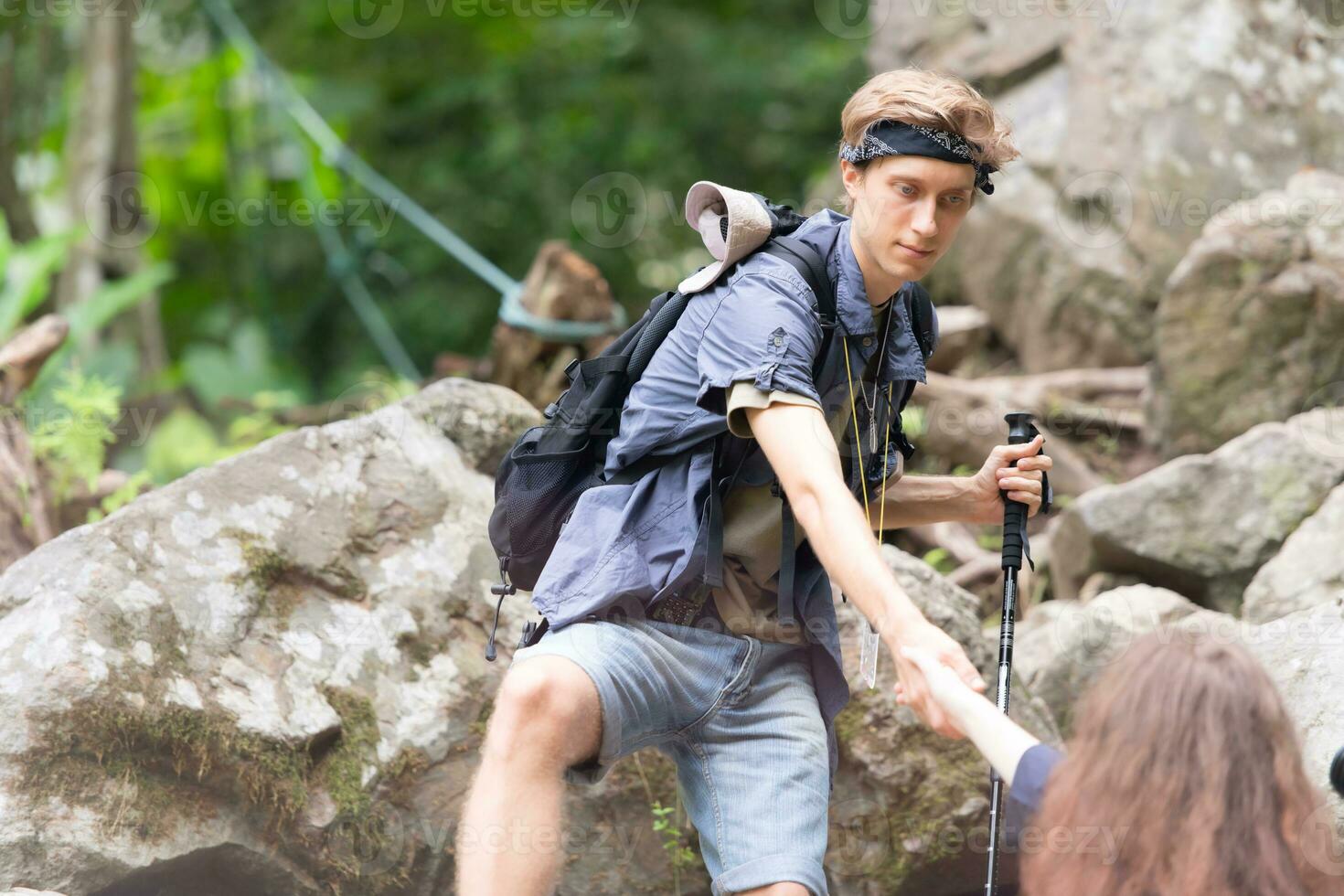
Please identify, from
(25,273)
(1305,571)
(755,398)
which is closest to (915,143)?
(755,398)

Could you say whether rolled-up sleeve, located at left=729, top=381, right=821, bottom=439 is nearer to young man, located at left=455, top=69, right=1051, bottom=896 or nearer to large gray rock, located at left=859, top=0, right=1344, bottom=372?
young man, located at left=455, top=69, right=1051, bottom=896

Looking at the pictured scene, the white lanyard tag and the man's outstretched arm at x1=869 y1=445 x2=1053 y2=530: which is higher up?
the man's outstretched arm at x1=869 y1=445 x2=1053 y2=530

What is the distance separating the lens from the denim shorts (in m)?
2.85

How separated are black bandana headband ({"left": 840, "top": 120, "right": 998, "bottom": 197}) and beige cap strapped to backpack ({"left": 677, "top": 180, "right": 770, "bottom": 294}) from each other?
290 millimetres

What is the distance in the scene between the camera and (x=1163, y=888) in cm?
228

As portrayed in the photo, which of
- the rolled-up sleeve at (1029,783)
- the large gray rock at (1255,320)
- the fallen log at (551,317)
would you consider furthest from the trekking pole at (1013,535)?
the large gray rock at (1255,320)

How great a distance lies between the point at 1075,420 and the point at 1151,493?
161 cm

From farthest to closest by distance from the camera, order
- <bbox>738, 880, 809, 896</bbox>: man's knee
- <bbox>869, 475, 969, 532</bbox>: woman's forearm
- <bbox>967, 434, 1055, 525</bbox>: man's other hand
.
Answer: <bbox>869, 475, 969, 532</bbox>: woman's forearm
<bbox>967, 434, 1055, 525</bbox>: man's other hand
<bbox>738, 880, 809, 896</bbox>: man's knee

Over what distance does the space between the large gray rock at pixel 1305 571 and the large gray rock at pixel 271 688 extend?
221cm

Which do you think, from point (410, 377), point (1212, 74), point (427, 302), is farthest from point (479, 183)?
point (1212, 74)

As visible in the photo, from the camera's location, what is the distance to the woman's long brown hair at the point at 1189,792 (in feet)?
7.42

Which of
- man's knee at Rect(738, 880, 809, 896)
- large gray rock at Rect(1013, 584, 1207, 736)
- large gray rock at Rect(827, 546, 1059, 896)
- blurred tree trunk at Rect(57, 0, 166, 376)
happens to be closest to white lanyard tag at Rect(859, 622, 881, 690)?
man's knee at Rect(738, 880, 809, 896)

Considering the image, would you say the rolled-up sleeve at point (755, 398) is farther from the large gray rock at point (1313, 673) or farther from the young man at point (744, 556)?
the large gray rock at point (1313, 673)

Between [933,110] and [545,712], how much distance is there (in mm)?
1506
